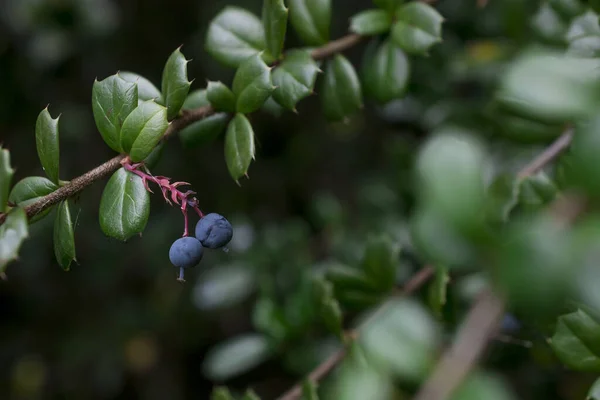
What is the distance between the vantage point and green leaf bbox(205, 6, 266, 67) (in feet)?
3.58

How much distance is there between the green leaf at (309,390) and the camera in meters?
0.99

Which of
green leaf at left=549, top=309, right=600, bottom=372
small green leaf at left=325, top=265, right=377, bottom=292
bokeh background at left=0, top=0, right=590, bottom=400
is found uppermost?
green leaf at left=549, top=309, right=600, bottom=372

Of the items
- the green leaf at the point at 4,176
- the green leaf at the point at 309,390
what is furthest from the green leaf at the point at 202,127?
the green leaf at the point at 309,390

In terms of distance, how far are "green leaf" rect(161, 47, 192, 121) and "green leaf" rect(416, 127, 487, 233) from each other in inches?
18.0

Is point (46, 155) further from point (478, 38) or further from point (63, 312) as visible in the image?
point (63, 312)

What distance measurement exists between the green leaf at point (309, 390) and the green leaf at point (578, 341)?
1.17 ft

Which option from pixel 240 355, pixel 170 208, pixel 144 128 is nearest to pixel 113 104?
pixel 144 128


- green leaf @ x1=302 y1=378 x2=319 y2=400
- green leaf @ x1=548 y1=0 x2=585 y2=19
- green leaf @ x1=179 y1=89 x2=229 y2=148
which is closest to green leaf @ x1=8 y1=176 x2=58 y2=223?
green leaf @ x1=179 y1=89 x2=229 y2=148

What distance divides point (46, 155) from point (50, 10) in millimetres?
1547

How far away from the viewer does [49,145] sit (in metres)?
0.86

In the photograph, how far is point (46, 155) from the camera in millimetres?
862

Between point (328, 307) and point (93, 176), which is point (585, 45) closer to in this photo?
point (328, 307)

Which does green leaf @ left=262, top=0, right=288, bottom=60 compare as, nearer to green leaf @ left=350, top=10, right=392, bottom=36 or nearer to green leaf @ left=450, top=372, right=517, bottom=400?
green leaf @ left=350, top=10, right=392, bottom=36

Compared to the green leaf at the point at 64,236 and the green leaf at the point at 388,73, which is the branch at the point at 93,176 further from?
the green leaf at the point at 388,73
